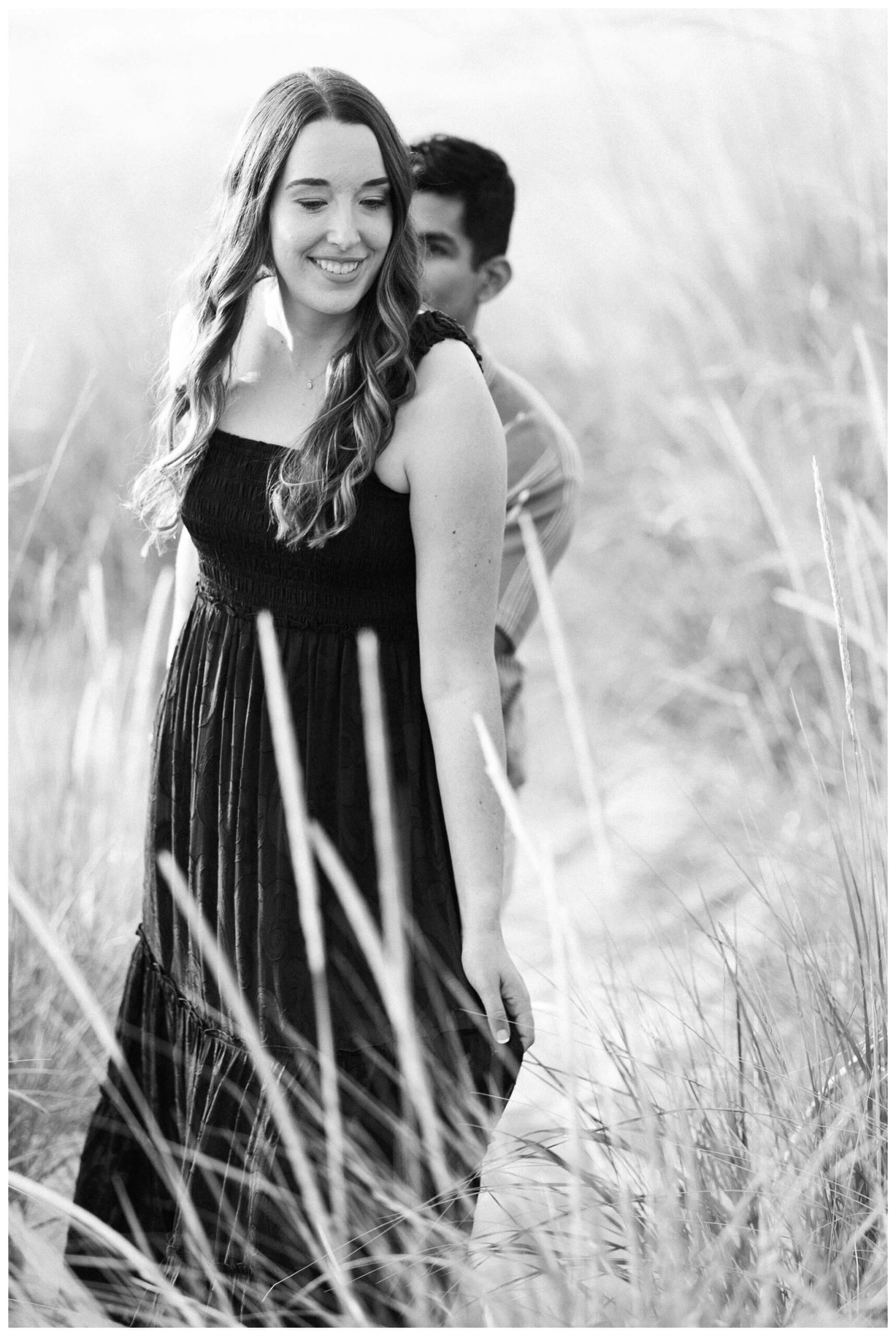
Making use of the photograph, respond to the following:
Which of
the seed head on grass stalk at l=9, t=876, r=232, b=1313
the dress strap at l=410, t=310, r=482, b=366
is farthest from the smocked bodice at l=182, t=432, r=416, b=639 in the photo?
the seed head on grass stalk at l=9, t=876, r=232, b=1313

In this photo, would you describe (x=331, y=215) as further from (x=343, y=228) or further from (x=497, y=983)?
(x=497, y=983)

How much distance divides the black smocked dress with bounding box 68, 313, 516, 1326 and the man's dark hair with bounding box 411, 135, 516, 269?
0.62 m

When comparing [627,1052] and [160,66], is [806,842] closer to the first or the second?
[627,1052]

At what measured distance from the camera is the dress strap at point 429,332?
4.47 feet

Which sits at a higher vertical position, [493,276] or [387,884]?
[493,276]

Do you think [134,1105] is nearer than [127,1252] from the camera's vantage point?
No

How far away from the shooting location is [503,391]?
1.90 m

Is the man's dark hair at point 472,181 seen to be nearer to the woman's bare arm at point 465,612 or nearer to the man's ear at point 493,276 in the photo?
the man's ear at point 493,276

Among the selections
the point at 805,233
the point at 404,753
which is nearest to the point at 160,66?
the point at 805,233

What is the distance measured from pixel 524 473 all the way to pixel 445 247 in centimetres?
36

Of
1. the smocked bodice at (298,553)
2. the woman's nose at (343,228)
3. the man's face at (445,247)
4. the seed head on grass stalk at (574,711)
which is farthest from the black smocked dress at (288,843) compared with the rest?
the man's face at (445,247)

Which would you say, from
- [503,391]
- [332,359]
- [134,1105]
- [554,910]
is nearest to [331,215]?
[332,359]

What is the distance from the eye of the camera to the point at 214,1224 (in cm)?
147

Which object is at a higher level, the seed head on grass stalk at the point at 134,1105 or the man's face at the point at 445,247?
the man's face at the point at 445,247
